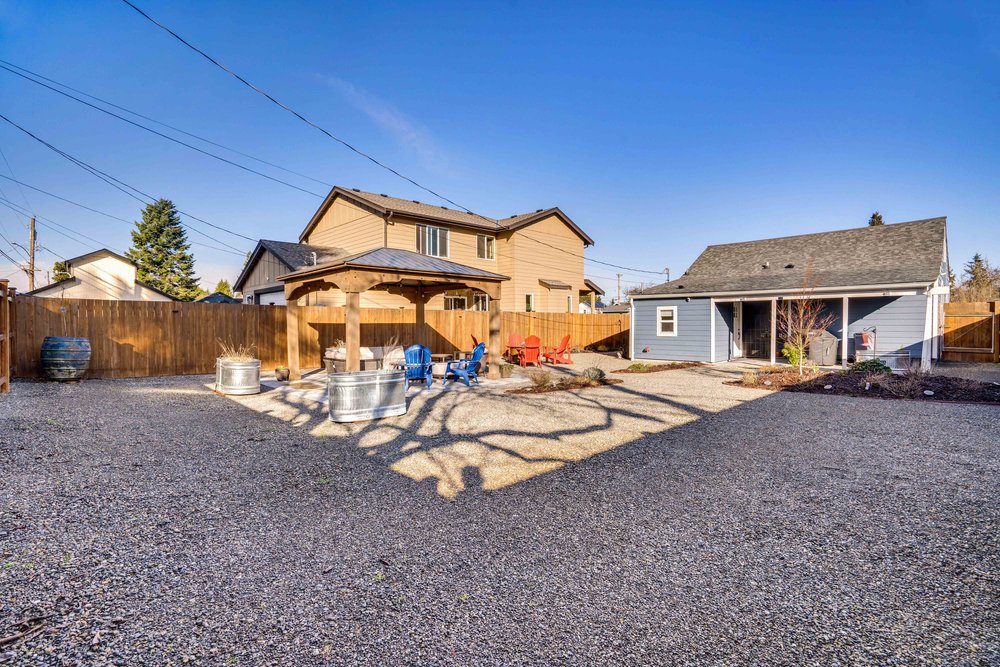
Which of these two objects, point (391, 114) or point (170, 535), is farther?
point (391, 114)

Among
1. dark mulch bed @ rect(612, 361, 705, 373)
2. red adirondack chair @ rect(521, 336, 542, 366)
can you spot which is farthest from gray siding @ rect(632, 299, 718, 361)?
red adirondack chair @ rect(521, 336, 542, 366)

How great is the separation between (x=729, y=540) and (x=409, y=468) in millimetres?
3049

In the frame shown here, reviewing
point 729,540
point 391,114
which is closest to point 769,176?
point 391,114

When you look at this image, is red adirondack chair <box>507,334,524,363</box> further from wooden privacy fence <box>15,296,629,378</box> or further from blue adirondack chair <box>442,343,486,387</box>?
blue adirondack chair <box>442,343,486,387</box>

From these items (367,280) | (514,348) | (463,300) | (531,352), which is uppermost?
(463,300)

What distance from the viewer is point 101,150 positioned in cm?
1766

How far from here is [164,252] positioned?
47281 mm

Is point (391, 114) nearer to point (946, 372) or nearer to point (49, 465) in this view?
point (49, 465)

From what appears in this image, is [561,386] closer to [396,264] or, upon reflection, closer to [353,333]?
[396,264]

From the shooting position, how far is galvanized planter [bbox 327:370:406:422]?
6961 millimetres

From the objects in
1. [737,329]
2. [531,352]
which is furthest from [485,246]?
[737,329]

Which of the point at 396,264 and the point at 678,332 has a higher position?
the point at 396,264

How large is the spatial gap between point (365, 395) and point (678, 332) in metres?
13.8

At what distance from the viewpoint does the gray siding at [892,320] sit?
13.7 m
